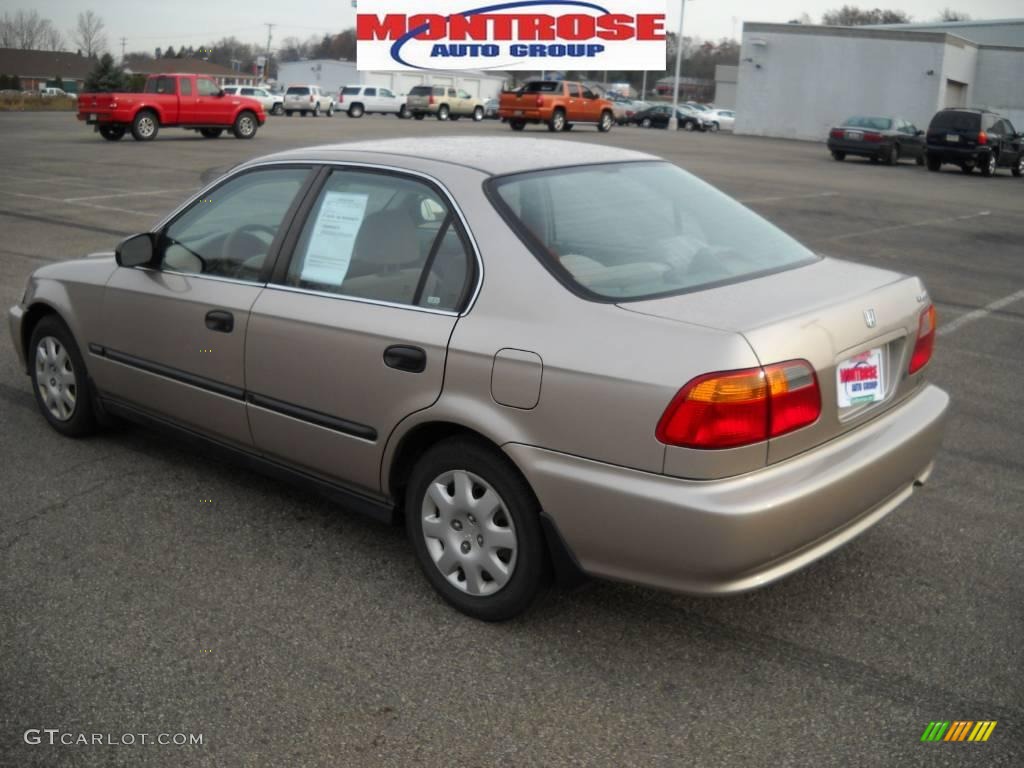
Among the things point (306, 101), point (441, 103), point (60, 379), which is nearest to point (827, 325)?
point (60, 379)

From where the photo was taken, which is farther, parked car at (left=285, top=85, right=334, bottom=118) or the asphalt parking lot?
parked car at (left=285, top=85, right=334, bottom=118)

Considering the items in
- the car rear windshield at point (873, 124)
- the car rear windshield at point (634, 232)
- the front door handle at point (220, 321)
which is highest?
the car rear windshield at point (873, 124)

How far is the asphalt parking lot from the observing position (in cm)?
292

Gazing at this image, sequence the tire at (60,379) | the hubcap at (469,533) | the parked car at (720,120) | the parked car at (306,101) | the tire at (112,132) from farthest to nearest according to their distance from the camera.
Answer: the parked car at (720,120)
the parked car at (306,101)
the tire at (112,132)
the tire at (60,379)
the hubcap at (469,533)

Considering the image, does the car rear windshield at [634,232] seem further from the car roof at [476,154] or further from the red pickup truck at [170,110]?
the red pickup truck at [170,110]

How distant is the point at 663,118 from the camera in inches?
2221

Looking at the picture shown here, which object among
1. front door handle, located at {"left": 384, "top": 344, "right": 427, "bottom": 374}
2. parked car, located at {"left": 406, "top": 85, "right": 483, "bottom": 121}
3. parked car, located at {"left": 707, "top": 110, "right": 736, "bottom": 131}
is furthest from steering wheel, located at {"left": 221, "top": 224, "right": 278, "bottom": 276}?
parked car, located at {"left": 707, "top": 110, "right": 736, "bottom": 131}

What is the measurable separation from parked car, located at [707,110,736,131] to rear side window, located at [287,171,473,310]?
186 feet

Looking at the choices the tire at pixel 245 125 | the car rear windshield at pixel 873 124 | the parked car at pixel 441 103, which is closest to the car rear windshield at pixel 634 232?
the tire at pixel 245 125

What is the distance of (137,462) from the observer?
16.5 feet

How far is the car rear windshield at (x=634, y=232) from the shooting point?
3467mm

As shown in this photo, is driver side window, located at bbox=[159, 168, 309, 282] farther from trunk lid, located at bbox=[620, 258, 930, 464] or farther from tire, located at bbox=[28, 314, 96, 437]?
trunk lid, located at bbox=[620, 258, 930, 464]

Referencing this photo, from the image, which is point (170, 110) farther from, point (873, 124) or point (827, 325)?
point (827, 325)

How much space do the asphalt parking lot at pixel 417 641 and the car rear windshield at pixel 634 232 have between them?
114 centimetres
